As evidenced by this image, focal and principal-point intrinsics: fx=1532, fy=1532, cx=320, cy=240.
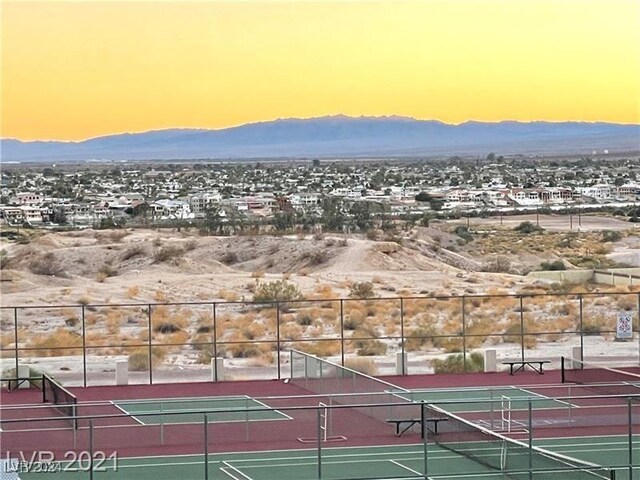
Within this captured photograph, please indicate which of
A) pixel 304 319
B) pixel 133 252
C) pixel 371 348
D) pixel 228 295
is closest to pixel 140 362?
pixel 371 348

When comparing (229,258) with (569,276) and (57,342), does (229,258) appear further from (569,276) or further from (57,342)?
(57,342)

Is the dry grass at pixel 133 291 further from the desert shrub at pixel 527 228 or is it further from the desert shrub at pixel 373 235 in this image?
the desert shrub at pixel 527 228

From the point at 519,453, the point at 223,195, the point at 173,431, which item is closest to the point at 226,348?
the point at 173,431

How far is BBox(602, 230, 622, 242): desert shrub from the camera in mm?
101875

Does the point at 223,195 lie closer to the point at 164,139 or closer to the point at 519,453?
the point at 164,139

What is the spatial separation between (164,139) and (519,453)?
165m

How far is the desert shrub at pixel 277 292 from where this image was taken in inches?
2832

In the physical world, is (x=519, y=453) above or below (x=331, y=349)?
above

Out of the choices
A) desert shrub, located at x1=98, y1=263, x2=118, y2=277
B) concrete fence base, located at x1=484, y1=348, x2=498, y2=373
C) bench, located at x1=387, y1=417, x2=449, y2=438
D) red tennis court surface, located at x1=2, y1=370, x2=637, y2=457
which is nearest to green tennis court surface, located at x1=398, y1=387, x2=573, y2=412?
red tennis court surface, located at x1=2, y1=370, x2=637, y2=457

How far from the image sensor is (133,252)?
308 ft

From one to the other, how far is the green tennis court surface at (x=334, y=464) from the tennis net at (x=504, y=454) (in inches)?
6.1

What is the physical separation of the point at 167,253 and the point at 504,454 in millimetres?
71501

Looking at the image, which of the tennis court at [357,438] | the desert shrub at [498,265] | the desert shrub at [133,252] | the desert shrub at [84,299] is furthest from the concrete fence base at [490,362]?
the desert shrub at [133,252]

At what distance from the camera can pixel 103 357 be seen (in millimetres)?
54031
